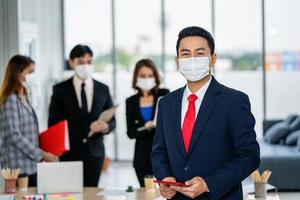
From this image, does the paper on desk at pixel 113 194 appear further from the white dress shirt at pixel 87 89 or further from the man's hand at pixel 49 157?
the white dress shirt at pixel 87 89

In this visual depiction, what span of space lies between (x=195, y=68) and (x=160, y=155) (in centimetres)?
42

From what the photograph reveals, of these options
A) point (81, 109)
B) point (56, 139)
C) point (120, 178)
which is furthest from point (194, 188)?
point (120, 178)

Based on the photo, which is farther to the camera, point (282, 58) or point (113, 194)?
point (282, 58)

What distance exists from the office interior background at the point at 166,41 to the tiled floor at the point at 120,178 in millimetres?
382

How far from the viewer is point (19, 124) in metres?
4.97

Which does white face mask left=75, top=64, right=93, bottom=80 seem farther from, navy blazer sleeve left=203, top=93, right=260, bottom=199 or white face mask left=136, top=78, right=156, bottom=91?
navy blazer sleeve left=203, top=93, right=260, bottom=199

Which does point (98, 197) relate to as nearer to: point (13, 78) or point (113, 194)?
point (113, 194)

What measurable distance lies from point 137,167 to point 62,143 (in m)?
0.64

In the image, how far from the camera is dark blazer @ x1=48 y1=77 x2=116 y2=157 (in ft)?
17.7

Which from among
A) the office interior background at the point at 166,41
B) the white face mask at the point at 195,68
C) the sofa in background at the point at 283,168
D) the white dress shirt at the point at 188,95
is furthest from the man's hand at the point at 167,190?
the office interior background at the point at 166,41

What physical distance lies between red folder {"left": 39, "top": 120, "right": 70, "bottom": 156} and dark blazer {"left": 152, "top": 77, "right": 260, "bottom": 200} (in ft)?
7.44

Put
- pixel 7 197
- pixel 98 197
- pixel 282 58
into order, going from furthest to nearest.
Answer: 1. pixel 282 58
2. pixel 98 197
3. pixel 7 197

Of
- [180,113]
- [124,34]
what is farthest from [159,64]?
[180,113]

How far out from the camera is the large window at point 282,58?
10492 mm
